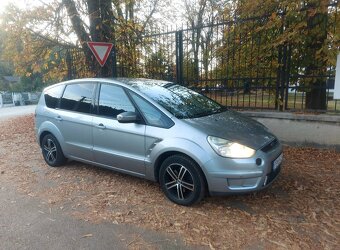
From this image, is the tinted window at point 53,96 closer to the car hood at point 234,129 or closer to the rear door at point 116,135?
the rear door at point 116,135

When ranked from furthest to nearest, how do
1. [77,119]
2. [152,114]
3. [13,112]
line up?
[13,112] → [77,119] → [152,114]

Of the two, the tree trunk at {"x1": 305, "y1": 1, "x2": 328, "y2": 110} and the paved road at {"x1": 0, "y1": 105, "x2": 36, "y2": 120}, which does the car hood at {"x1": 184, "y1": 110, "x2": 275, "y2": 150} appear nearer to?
the tree trunk at {"x1": 305, "y1": 1, "x2": 328, "y2": 110}

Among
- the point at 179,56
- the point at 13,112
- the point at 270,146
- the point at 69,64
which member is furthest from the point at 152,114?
the point at 13,112

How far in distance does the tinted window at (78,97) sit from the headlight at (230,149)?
2.25 meters

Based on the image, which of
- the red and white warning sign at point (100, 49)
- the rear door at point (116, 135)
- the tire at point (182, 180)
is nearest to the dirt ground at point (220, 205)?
the tire at point (182, 180)

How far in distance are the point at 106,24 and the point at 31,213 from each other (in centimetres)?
724

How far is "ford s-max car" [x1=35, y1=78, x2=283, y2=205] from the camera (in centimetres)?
343

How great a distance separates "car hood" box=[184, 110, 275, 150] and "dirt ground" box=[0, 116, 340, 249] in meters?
0.82

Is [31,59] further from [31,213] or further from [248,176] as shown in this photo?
[248,176]

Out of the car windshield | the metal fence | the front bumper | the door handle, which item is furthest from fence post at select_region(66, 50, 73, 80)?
the front bumper

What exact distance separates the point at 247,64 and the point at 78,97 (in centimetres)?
387

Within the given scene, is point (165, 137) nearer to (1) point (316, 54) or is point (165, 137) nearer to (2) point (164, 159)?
(2) point (164, 159)

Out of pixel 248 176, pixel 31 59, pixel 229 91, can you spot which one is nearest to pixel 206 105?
pixel 248 176

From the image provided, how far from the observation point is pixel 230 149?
3424 millimetres
